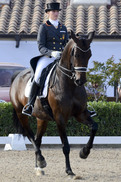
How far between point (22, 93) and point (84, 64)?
2687 mm

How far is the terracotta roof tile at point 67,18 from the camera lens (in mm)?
22406

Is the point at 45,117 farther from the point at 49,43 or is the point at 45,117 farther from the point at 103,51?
the point at 103,51

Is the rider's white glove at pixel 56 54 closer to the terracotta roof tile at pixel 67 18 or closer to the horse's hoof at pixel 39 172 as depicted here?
the horse's hoof at pixel 39 172

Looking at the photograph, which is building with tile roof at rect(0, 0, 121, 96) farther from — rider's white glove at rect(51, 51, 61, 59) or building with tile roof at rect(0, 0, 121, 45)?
rider's white glove at rect(51, 51, 61, 59)

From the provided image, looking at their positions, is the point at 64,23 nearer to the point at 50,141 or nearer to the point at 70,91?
the point at 50,141

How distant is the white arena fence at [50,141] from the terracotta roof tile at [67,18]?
9.68 meters

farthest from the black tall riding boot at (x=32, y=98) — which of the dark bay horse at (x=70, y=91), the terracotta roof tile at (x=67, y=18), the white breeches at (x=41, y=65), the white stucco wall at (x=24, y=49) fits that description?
the terracotta roof tile at (x=67, y=18)

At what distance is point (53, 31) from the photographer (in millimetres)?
9242

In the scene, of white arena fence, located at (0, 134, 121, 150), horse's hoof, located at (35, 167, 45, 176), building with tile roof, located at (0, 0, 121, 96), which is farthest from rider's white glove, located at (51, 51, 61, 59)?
building with tile roof, located at (0, 0, 121, 96)

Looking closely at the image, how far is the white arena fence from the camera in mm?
12438

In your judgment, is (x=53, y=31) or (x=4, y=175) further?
(x=53, y=31)

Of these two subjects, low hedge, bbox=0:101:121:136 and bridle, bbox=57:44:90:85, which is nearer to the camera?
bridle, bbox=57:44:90:85

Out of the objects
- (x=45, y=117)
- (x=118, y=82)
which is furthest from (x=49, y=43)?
(x=118, y=82)

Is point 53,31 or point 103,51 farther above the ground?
point 53,31
